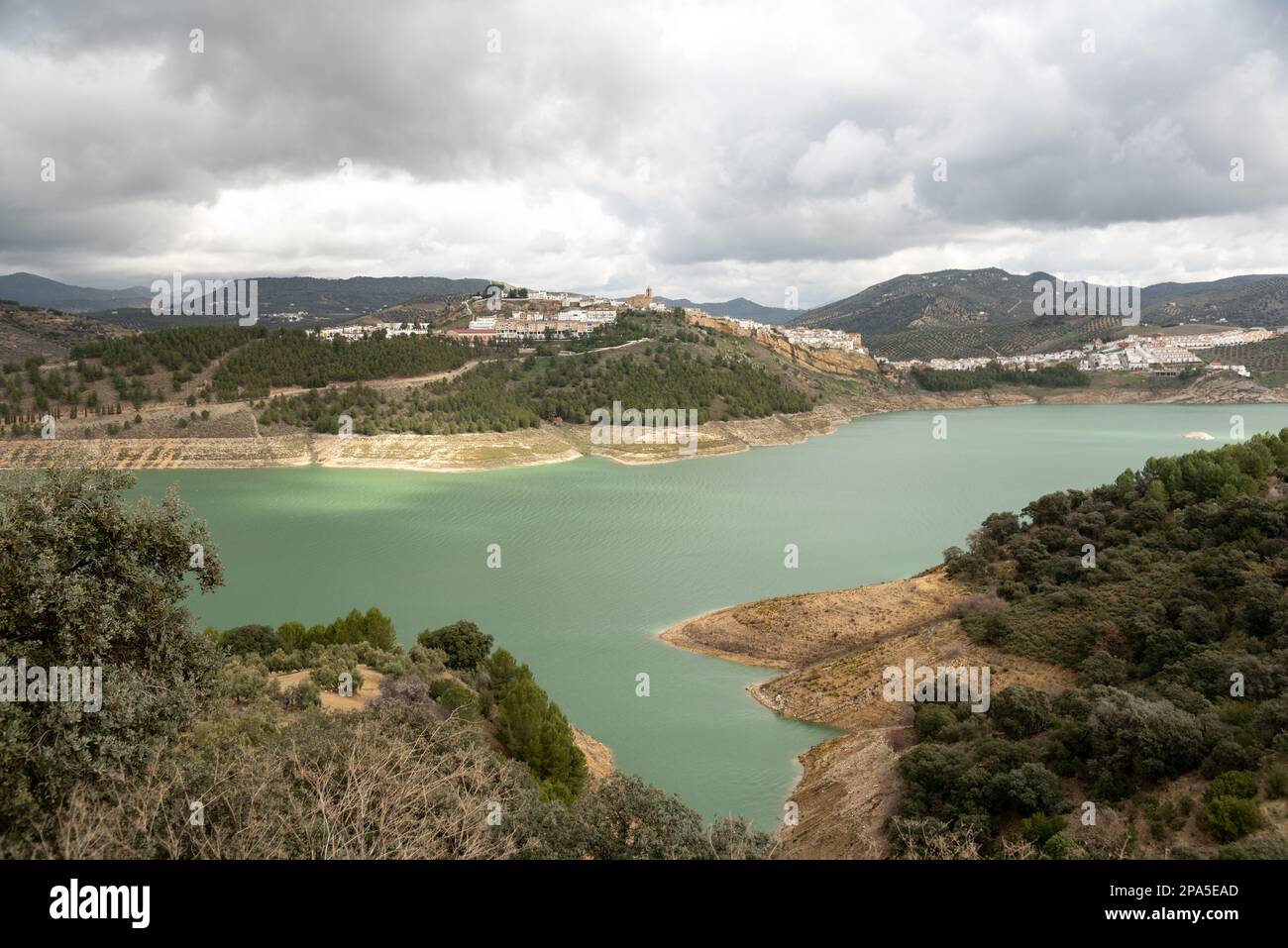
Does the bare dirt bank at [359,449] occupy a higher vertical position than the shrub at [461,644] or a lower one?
higher

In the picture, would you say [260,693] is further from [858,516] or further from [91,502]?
[858,516]

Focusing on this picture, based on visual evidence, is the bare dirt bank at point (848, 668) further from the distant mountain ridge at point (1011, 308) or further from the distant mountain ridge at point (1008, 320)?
the distant mountain ridge at point (1011, 308)

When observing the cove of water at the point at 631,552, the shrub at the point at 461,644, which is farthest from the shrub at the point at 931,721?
the shrub at the point at 461,644

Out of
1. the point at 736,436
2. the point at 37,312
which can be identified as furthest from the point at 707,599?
the point at 37,312

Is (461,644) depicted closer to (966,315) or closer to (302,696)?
(302,696)

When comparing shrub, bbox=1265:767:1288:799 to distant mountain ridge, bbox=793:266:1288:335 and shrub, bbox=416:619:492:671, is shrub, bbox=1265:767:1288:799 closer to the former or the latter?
shrub, bbox=416:619:492:671

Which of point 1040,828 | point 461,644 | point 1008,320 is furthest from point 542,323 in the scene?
point 1008,320

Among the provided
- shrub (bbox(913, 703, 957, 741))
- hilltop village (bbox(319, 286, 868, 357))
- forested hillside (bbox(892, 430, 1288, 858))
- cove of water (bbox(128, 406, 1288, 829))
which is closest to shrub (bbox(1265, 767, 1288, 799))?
forested hillside (bbox(892, 430, 1288, 858))

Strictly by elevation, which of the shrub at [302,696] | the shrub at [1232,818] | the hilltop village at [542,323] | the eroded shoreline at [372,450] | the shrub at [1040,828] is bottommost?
the shrub at [1040,828]
